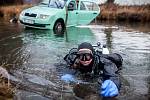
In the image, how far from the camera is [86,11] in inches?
925

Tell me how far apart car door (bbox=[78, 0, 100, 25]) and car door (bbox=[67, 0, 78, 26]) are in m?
0.43

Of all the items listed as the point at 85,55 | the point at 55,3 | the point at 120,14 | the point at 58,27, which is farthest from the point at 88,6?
the point at 85,55

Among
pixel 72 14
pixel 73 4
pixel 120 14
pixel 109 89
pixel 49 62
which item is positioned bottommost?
pixel 120 14

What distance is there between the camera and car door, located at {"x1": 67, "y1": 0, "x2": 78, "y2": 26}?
71.4 feet

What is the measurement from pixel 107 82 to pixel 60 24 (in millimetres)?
13398

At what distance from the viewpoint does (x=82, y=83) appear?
30.3 feet

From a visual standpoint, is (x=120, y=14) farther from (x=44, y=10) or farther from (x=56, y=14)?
(x=44, y=10)

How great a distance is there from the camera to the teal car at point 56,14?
65.3ft

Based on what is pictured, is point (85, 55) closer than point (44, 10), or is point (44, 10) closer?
point (85, 55)

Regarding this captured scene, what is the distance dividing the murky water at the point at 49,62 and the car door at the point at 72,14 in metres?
2.25

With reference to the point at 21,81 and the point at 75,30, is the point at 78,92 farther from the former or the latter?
the point at 75,30

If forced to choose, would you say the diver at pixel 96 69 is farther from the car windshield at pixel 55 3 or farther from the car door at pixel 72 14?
the car door at pixel 72 14

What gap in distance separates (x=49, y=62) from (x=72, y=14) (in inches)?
418

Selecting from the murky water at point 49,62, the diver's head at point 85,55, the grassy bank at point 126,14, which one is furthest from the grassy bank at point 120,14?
the diver's head at point 85,55
